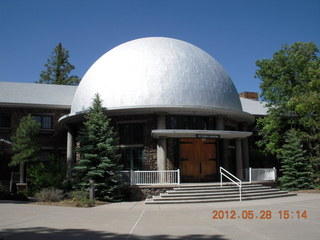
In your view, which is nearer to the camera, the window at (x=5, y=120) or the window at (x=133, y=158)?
the window at (x=133, y=158)

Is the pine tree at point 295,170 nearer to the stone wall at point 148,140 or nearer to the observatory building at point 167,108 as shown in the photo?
the observatory building at point 167,108

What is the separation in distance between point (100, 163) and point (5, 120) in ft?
41.4

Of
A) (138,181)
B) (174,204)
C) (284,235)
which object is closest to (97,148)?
(138,181)

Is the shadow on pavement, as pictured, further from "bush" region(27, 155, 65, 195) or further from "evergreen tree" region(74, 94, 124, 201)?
"bush" region(27, 155, 65, 195)

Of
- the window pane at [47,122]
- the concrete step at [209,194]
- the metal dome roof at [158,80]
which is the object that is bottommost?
the concrete step at [209,194]

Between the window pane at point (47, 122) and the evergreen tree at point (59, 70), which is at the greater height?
the evergreen tree at point (59, 70)

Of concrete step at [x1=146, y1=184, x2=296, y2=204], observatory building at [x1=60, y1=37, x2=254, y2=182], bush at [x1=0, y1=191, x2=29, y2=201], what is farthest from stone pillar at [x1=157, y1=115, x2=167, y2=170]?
bush at [x1=0, y1=191, x2=29, y2=201]

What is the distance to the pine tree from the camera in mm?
21047

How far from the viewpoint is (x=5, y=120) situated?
2458 cm

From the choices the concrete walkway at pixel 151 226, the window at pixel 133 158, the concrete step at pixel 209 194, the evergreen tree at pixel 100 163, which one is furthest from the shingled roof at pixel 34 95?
the concrete walkway at pixel 151 226

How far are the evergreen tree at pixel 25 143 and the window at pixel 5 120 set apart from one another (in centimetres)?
398

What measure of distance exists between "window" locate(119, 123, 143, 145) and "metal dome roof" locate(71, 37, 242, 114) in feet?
4.81

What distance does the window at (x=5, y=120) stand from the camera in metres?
24.5

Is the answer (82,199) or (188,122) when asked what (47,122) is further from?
(82,199)
